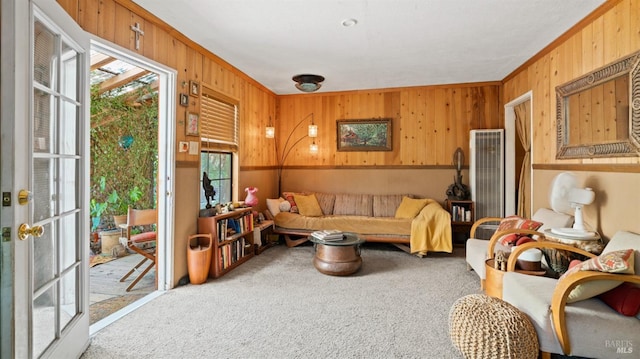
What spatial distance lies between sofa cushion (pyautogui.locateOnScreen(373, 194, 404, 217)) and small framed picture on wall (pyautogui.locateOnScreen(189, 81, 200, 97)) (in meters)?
3.13

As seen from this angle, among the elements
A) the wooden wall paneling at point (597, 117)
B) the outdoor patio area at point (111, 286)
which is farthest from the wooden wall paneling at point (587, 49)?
the outdoor patio area at point (111, 286)

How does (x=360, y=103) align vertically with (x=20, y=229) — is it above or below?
above

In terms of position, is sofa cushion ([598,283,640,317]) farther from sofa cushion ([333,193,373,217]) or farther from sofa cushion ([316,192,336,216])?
sofa cushion ([316,192,336,216])

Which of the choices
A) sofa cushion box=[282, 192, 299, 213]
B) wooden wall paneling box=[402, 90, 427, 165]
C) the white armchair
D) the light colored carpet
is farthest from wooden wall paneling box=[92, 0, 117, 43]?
wooden wall paneling box=[402, 90, 427, 165]

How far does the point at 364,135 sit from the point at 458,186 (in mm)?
1718

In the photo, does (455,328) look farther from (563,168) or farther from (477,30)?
Answer: (477,30)

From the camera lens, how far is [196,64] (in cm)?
345

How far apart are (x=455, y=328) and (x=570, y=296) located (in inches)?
25.5

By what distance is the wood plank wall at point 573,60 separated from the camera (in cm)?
237

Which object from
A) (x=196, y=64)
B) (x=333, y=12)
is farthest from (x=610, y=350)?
(x=196, y=64)

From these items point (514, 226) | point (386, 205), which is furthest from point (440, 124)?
point (514, 226)

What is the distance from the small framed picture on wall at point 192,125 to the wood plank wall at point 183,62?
48 mm

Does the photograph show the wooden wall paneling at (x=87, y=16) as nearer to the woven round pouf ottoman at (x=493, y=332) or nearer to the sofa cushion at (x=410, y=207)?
the woven round pouf ottoman at (x=493, y=332)

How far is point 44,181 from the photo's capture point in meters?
1.68
